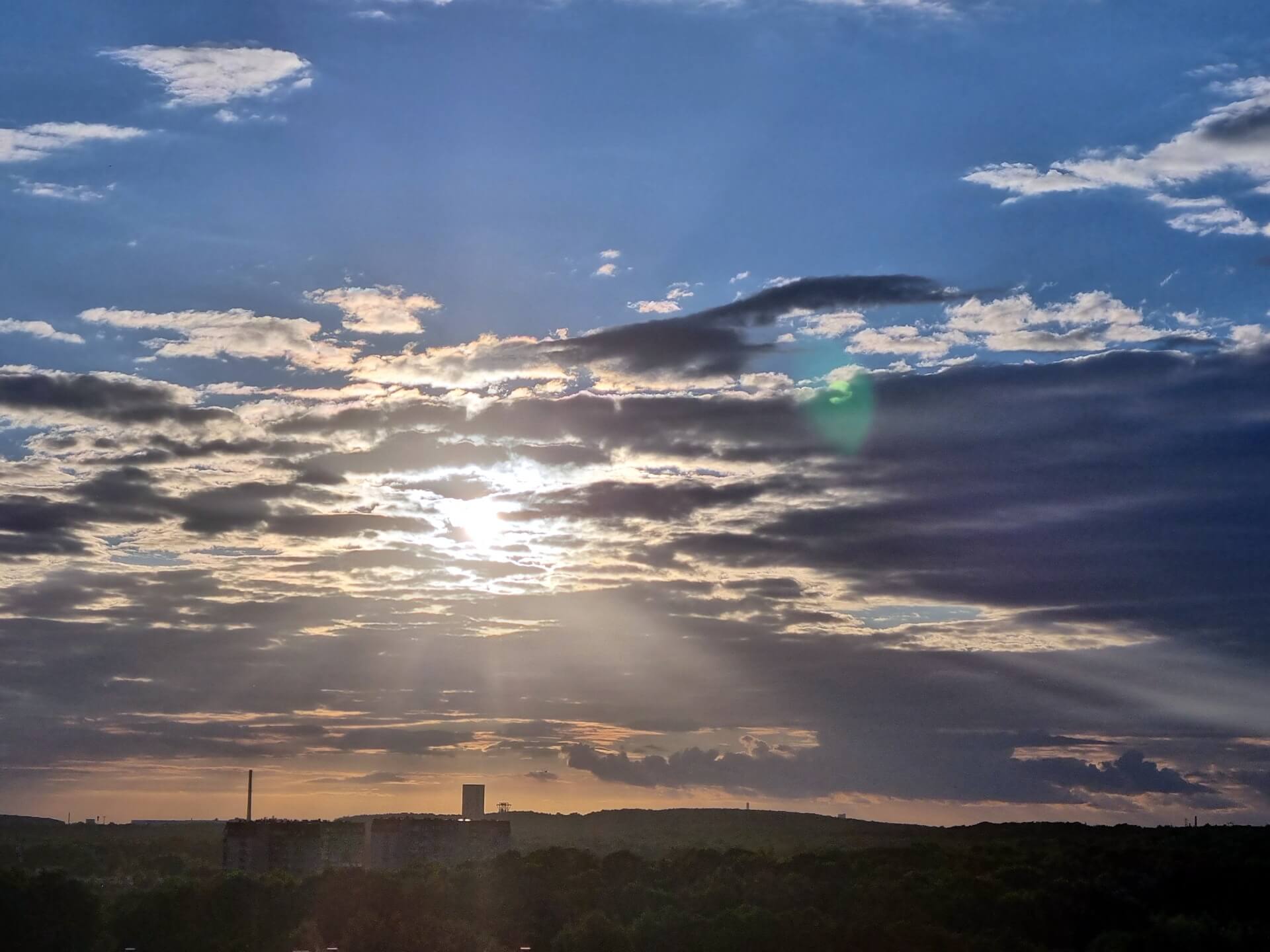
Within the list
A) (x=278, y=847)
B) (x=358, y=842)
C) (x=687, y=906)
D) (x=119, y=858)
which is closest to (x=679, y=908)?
(x=687, y=906)

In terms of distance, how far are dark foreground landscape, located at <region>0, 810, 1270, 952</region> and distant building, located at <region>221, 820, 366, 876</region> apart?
2155cm

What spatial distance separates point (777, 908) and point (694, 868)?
65.6 ft

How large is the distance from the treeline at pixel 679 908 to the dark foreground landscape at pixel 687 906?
0.43 feet

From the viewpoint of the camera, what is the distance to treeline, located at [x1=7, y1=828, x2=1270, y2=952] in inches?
2265

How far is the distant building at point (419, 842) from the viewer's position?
395ft

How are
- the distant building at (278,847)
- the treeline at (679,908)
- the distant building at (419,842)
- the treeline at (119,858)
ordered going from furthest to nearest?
1. the distant building at (419,842)
2. the distant building at (278,847)
3. the treeline at (119,858)
4. the treeline at (679,908)

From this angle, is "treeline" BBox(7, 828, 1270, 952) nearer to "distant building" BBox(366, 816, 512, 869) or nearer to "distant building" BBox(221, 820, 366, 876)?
"distant building" BBox(221, 820, 366, 876)

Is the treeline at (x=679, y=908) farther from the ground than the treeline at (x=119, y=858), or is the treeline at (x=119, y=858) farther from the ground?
the treeline at (x=679, y=908)

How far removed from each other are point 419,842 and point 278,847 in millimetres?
12887

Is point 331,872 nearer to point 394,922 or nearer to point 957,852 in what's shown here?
point 394,922

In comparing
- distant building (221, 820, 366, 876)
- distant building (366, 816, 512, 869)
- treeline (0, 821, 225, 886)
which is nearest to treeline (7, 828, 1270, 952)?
treeline (0, 821, 225, 886)

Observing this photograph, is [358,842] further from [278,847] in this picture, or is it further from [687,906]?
[687,906]

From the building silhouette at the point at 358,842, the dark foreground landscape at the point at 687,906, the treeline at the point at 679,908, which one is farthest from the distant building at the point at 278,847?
the treeline at the point at 679,908

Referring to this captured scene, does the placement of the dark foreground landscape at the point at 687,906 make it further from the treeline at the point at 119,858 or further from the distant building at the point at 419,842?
the distant building at the point at 419,842
